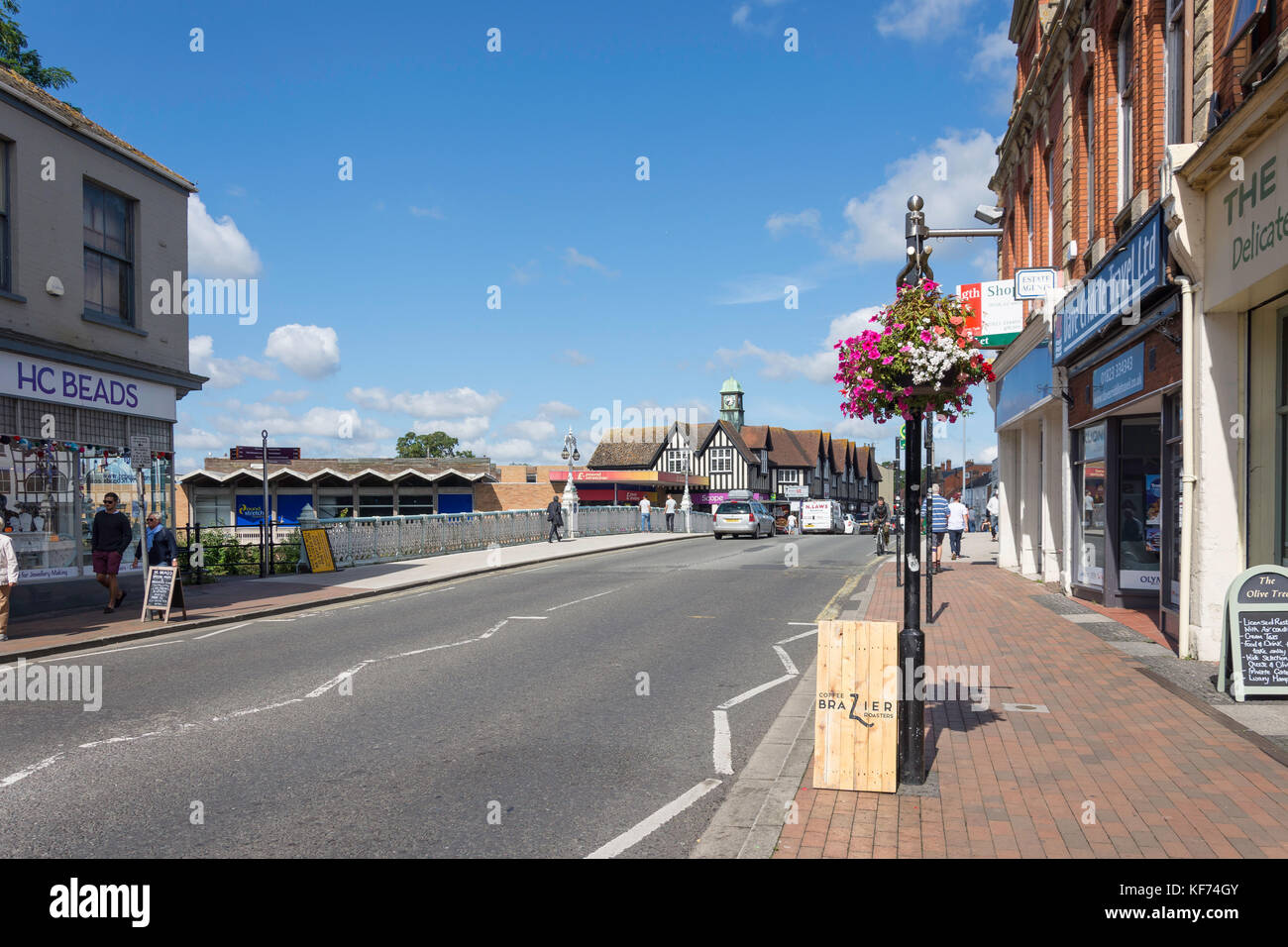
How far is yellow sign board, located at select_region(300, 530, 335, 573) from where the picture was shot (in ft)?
71.2

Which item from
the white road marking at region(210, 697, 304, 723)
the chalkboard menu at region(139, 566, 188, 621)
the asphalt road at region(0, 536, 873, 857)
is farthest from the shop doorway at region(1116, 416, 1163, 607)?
the chalkboard menu at region(139, 566, 188, 621)

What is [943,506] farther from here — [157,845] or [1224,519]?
[157,845]

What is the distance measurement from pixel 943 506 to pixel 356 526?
1425 cm

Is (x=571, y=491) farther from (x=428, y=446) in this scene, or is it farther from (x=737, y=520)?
(x=428, y=446)

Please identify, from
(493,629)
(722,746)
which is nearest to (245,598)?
(493,629)

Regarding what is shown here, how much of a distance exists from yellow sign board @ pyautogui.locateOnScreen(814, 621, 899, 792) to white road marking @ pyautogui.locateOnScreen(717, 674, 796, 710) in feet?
8.03

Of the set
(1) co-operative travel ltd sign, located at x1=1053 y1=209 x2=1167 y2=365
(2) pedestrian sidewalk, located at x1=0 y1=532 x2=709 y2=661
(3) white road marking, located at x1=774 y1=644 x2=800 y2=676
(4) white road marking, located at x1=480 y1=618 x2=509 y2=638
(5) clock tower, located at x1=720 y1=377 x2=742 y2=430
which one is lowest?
(3) white road marking, located at x1=774 y1=644 x2=800 y2=676

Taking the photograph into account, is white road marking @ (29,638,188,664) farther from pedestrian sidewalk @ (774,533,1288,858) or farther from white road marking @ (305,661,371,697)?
pedestrian sidewalk @ (774,533,1288,858)

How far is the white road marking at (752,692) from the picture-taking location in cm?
851

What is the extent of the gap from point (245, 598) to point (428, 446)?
3897 inches

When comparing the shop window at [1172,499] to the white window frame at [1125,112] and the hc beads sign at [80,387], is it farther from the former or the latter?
the hc beads sign at [80,387]

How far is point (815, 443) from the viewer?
9650 centimetres

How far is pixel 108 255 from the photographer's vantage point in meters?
16.6
